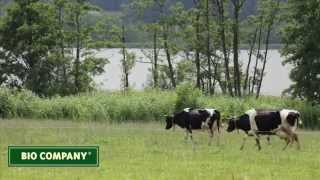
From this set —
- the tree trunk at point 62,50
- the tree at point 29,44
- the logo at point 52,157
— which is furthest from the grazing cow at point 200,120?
the tree trunk at point 62,50

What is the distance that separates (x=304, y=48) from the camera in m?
40.3

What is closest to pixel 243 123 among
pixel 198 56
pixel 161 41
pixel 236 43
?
pixel 236 43

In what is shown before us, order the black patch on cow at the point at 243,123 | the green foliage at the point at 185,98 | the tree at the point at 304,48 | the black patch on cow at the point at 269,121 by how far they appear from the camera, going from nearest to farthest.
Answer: the black patch on cow at the point at 269,121 → the black patch on cow at the point at 243,123 → the green foliage at the point at 185,98 → the tree at the point at 304,48

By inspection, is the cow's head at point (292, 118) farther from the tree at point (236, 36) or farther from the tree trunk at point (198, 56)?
the tree trunk at point (198, 56)

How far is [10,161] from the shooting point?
16062 millimetres

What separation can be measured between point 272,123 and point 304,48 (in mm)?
18940

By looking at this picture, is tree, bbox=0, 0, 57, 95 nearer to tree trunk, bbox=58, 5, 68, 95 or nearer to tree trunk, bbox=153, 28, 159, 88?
tree trunk, bbox=58, 5, 68, 95

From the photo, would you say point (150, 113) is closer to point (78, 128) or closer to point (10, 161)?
point (78, 128)

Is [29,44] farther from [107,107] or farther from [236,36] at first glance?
[107,107]

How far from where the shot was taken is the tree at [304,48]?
132 feet

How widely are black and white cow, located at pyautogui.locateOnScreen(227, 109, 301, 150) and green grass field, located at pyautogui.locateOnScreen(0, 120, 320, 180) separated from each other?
44 cm

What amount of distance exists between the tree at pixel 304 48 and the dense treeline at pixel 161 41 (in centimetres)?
6

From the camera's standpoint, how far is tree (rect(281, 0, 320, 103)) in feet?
132

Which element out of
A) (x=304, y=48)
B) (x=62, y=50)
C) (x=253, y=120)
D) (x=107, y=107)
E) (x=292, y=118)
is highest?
(x=304, y=48)
